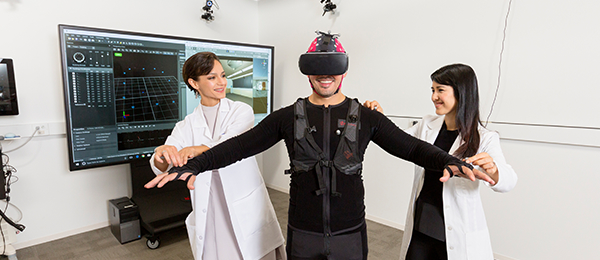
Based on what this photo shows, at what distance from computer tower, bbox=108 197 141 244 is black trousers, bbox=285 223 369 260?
211cm

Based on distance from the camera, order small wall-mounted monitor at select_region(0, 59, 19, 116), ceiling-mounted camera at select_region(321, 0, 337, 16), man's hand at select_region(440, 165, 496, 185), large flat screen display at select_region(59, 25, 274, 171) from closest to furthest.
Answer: man's hand at select_region(440, 165, 496, 185) < small wall-mounted monitor at select_region(0, 59, 19, 116) < large flat screen display at select_region(59, 25, 274, 171) < ceiling-mounted camera at select_region(321, 0, 337, 16)

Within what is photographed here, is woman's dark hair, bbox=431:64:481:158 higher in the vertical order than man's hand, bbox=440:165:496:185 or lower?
higher

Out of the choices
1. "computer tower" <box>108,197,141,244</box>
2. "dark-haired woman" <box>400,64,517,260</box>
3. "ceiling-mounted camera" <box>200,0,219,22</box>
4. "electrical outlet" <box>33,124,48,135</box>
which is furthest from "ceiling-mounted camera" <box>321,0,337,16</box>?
"electrical outlet" <box>33,124,48,135</box>

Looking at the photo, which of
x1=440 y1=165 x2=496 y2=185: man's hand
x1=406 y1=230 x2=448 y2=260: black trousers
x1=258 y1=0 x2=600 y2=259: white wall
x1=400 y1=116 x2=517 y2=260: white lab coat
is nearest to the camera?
x1=440 y1=165 x2=496 y2=185: man's hand

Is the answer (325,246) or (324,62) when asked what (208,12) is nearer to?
(324,62)

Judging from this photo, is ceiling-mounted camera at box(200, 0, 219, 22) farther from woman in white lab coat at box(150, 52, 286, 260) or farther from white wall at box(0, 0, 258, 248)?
woman in white lab coat at box(150, 52, 286, 260)

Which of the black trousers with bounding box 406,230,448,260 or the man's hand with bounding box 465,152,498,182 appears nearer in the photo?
the man's hand with bounding box 465,152,498,182

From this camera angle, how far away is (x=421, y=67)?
2904 millimetres

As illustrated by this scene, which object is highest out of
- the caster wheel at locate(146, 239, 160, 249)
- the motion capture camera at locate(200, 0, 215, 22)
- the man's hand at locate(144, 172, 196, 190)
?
the motion capture camera at locate(200, 0, 215, 22)

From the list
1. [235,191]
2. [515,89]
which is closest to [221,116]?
[235,191]

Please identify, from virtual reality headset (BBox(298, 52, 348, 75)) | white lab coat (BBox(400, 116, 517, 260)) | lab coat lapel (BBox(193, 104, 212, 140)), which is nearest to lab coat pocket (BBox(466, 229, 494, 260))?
white lab coat (BBox(400, 116, 517, 260))

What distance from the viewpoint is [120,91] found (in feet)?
9.10

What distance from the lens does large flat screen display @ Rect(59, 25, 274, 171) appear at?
8.46 ft

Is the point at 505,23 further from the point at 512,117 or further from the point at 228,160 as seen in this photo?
the point at 228,160
